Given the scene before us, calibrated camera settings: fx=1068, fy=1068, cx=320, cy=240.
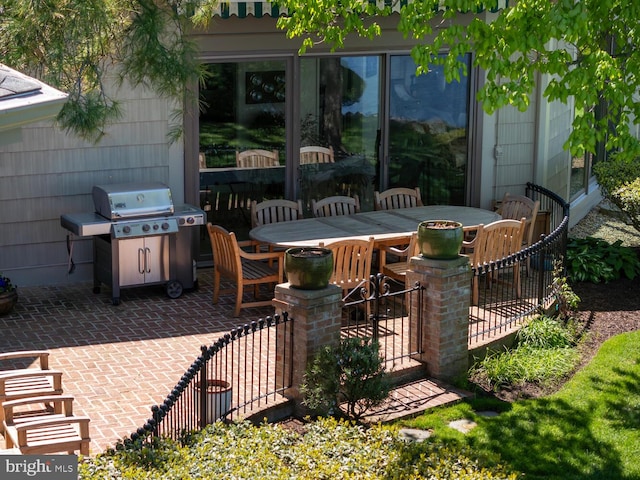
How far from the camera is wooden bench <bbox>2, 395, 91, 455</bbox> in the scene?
Result: 799 centimetres

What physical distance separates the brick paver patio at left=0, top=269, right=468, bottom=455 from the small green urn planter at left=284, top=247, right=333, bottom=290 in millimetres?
1453

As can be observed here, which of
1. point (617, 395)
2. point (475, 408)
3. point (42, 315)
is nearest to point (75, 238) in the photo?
point (42, 315)

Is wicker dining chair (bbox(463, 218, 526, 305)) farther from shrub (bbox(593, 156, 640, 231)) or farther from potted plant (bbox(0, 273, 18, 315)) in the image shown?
potted plant (bbox(0, 273, 18, 315))

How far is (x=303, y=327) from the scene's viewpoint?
970cm

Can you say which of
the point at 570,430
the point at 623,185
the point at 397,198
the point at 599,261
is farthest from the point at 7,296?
the point at 623,185

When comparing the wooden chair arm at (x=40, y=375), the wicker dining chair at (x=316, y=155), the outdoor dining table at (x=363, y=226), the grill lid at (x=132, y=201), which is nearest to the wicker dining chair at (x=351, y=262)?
the outdoor dining table at (x=363, y=226)

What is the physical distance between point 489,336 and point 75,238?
5.52 meters

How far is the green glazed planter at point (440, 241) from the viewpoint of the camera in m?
10.9

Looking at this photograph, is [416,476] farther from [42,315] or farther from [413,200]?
[413,200]

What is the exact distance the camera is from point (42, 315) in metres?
12.7

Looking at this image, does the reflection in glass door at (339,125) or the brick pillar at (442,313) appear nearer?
the brick pillar at (442,313)

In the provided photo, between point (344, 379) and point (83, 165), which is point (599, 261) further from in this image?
point (83, 165)

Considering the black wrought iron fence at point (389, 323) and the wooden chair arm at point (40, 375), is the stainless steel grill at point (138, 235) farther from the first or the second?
the wooden chair arm at point (40, 375)

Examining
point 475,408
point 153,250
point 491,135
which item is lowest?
point 475,408
